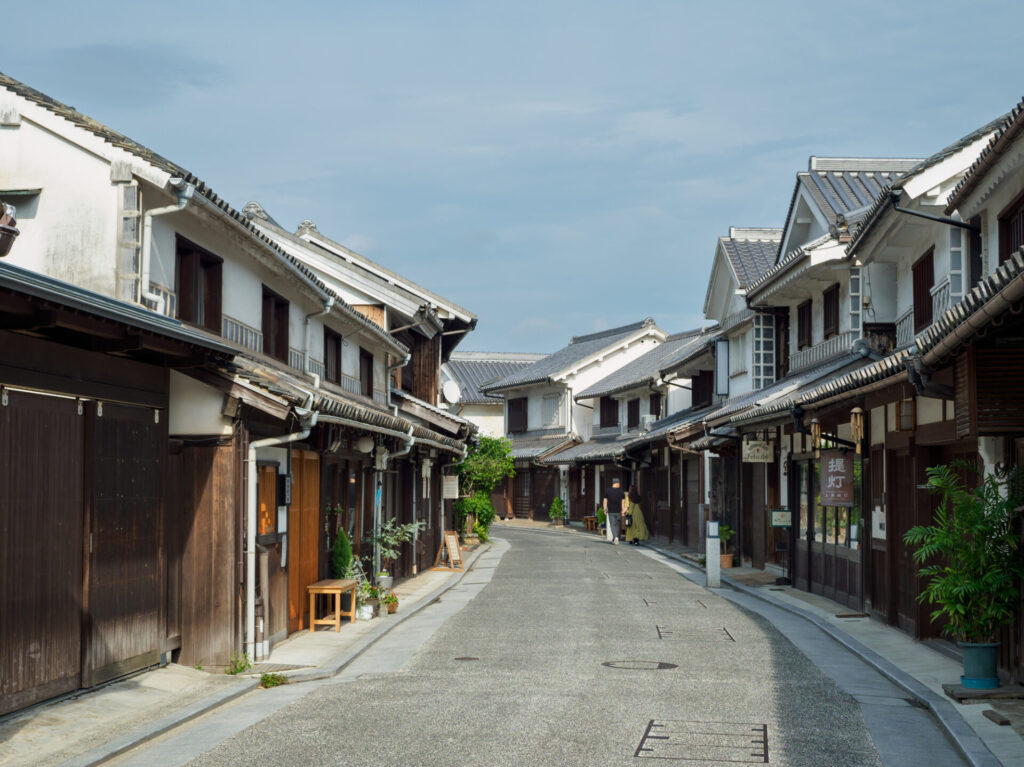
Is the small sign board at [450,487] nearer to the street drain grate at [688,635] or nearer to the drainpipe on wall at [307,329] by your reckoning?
the drainpipe on wall at [307,329]

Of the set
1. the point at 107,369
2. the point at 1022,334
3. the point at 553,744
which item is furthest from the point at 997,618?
the point at 107,369

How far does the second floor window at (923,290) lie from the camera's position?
15961 mm

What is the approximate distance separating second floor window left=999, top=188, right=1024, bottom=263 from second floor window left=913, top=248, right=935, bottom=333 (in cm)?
322

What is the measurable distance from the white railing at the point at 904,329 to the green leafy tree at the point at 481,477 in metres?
17.0

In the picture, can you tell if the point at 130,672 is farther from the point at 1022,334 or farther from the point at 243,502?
the point at 1022,334

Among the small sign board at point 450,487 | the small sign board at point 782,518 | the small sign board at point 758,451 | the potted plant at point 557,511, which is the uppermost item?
the small sign board at point 758,451

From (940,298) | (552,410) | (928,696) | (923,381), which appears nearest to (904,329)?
(940,298)

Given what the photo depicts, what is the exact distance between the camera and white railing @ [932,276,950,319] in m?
14.3

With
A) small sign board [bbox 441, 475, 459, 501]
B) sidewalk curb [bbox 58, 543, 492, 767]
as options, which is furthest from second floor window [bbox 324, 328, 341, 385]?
small sign board [bbox 441, 475, 459, 501]

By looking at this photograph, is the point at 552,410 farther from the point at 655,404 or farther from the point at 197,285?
the point at 197,285

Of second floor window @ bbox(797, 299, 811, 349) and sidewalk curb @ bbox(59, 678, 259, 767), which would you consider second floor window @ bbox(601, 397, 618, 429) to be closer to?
second floor window @ bbox(797, 299, 811, 349)

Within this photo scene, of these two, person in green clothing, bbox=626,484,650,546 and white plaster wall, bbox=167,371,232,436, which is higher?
white plaster wall, bbox=167,371,232,436

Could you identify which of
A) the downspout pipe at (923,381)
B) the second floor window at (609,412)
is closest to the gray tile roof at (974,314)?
the downspout pipe at (923,381)

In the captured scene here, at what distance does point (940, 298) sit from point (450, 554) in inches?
545
